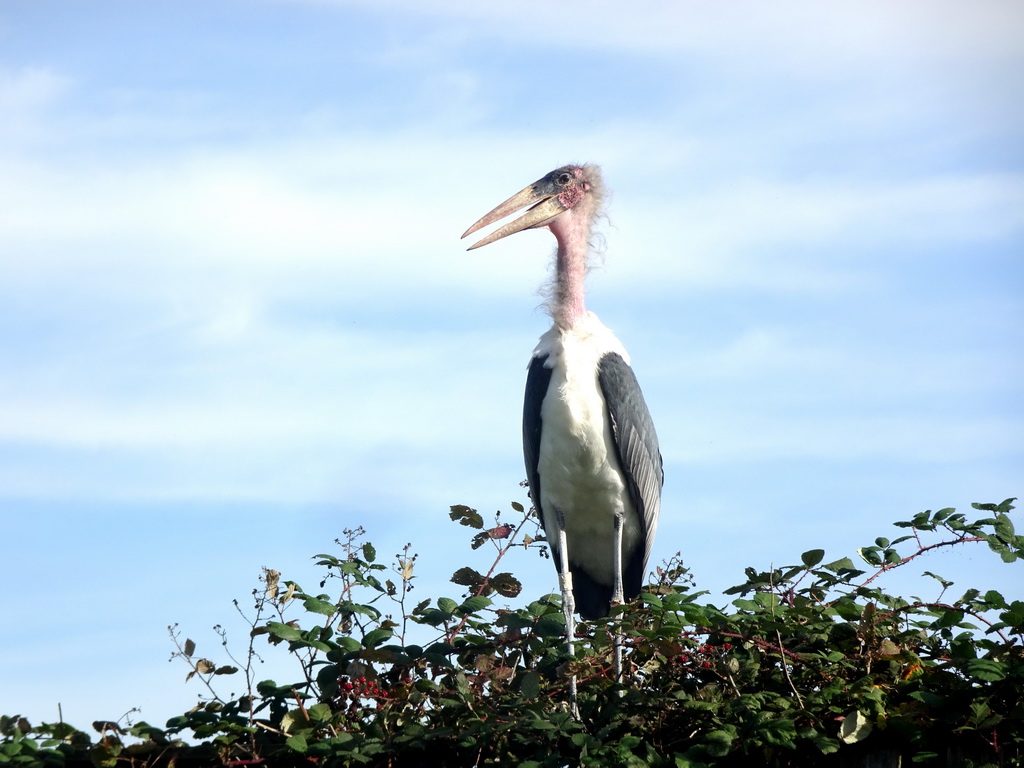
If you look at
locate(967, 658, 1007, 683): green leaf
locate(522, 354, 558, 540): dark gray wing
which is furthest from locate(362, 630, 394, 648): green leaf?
locate(967, 658, 1007, 683): green leaf

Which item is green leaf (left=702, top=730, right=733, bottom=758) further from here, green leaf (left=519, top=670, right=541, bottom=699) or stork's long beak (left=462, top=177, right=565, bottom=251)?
stork's long beak (left=462, top=177, right=565, bottom=251)

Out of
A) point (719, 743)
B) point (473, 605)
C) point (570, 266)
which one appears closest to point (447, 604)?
point (473, 605)

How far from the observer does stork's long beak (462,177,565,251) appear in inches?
271

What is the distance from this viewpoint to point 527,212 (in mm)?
6961

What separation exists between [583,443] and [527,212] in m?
1.51

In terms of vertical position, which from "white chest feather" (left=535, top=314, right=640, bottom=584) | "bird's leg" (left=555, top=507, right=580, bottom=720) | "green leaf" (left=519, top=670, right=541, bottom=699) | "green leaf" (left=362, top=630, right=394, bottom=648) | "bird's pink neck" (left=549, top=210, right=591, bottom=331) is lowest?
"green leaf" (left=519, top=670, right=541, bottom=699)

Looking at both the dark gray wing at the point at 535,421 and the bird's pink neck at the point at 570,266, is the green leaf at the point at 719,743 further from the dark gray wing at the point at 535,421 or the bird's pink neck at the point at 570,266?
the bird's pink neck at the point at 570,266

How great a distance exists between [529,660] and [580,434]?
5.46 feet

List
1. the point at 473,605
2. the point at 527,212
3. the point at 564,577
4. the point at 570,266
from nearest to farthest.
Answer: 1. the point at 473,605
2. the point at 564,577
3. the point at 570,266
4. the point at 527,212

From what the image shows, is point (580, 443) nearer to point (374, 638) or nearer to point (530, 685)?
point (374, 638)

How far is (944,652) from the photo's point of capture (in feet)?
14.0

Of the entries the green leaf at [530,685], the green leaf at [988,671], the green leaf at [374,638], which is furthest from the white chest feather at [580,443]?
the green leaf at [988,671]

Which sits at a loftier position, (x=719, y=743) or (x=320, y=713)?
(x=320, y=713)

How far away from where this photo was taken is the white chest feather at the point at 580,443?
6203mm
